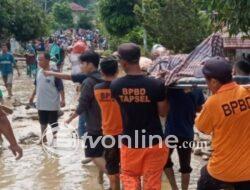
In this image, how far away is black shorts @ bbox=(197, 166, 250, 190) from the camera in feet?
15.3

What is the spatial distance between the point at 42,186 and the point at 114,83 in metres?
2.95

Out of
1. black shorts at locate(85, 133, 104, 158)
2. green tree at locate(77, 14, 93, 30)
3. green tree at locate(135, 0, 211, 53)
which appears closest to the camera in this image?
black shorts at locate(85, 133, 104, 158)

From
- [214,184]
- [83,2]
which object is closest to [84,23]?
[83,2]

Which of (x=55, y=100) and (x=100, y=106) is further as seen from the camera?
(x=55, y=100)

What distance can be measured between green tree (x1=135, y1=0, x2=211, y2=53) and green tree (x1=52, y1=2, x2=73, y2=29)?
195 ft

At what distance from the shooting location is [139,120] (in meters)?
5.35

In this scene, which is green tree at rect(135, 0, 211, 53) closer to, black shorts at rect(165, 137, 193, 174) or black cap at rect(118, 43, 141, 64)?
black shorts at rect(165, 137, 193, 174)

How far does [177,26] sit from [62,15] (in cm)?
6325

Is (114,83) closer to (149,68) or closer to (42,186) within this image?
(149,68)

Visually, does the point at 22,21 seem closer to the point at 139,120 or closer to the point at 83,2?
the point at 139,120

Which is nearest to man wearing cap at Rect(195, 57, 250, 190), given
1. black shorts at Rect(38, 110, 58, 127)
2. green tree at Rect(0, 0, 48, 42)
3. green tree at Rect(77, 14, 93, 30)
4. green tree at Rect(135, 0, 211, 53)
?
black shorts at Rect(38, 110, 58, 127)

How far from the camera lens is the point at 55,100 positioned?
982cm

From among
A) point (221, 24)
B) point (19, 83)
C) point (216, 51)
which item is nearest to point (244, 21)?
point (216, 51)

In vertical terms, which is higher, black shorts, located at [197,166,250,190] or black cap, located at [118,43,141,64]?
black cap, located at [118,43,141,64]
